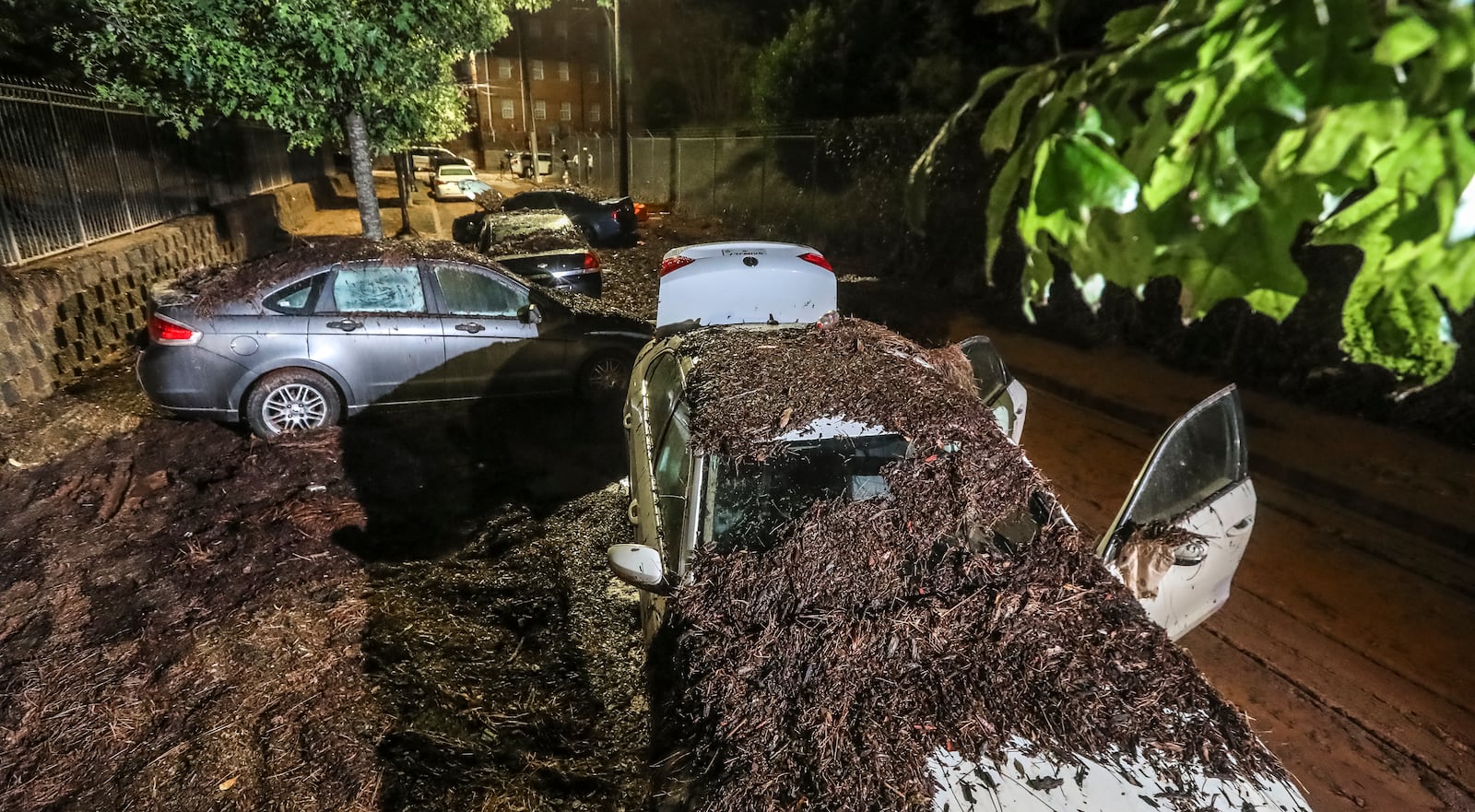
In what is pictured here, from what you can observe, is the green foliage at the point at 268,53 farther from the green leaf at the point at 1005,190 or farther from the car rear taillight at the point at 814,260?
the green leaf at the point at 1005,190

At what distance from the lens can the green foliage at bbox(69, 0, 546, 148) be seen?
7.62 metres

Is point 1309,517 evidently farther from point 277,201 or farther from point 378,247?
point 277,201

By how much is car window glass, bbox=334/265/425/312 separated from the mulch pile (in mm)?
4587

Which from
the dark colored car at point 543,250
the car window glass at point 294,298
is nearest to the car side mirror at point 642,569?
the car window glass at point 294,298

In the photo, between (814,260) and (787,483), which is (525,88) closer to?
(814,260)

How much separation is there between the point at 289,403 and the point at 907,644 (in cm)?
608

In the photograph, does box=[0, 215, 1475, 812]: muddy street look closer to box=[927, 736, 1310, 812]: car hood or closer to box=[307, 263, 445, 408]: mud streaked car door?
box=[307, 263, 445, 408]: mud streaked car door

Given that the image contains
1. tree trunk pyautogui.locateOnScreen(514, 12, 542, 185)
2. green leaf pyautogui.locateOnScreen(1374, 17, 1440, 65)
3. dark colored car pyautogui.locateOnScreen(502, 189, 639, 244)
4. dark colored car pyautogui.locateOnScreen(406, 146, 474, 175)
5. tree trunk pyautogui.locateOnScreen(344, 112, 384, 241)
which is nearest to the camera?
green leaf pyautogui.locateOnScreen(1374, 17, 1440, 65)

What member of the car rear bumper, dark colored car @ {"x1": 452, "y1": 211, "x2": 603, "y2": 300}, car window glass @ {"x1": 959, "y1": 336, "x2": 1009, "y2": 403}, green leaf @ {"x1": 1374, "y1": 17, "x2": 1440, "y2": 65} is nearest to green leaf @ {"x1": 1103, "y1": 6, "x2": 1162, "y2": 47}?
green leaf @ {"x1": 1374, "y1": 17, "x2": 1440, "y2": 65}

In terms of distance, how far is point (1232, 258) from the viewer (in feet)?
4.16

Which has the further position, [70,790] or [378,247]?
[378,247]

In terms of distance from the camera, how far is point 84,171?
30.8ft

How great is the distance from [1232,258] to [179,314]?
23.9 feet

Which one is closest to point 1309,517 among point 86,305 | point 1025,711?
point 1025,711
